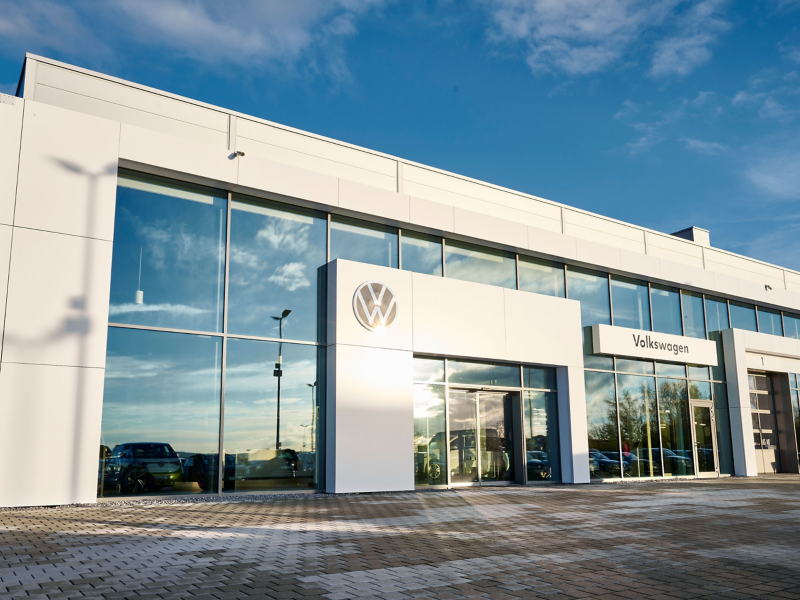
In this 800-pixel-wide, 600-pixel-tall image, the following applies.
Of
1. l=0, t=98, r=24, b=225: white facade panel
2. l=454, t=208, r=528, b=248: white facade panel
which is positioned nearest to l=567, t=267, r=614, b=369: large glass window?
l=454, t=208, r=528, b=248: white facade panel

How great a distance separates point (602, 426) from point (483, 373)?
4.79 metres

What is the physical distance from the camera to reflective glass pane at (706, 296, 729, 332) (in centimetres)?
2455

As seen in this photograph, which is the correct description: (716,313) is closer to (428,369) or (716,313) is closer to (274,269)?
(428,369)

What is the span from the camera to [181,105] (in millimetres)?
13523

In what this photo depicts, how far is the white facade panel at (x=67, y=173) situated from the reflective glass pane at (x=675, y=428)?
1734 cm

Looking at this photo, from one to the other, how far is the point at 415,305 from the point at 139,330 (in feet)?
20.7

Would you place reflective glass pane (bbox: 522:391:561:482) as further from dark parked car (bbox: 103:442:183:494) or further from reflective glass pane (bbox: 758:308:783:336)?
reflective glass pane (bbox: 758:308:783:336)

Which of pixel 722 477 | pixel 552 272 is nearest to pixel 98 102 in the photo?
pixel 552 272

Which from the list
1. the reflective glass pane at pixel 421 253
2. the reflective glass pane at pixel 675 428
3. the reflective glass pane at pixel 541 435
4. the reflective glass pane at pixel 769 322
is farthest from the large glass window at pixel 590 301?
the reflective glass pane at pixel 769 322

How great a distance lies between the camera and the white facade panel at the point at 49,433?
10.5 m

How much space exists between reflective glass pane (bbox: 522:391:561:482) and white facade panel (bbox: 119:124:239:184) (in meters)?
9.77

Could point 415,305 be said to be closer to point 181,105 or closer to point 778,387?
point 181,105

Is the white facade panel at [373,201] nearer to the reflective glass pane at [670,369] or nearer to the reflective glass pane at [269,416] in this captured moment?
the reflective glass pane at [269,416]

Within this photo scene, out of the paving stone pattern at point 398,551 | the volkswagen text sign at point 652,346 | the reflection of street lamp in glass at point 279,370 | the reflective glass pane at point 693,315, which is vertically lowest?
the paving stone pattern at point 398,551
